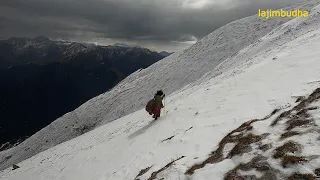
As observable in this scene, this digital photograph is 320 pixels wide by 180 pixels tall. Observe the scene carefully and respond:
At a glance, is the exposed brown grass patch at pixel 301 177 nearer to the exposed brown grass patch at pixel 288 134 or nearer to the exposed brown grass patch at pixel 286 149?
the exposed brown grass patch at pixel 286 149

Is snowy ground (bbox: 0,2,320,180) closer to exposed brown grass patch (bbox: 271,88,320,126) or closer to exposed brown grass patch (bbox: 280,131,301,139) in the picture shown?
exposed brown grass patch (bbox: 271,88,320,126)

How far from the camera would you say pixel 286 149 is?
8.20 m

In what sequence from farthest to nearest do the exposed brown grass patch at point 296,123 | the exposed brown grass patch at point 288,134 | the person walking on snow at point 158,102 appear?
1. the person walking on snow at point 158,102
2. the exposed brown grass patch at point 296,123
3. the exposed brown grass patch at point 288,134

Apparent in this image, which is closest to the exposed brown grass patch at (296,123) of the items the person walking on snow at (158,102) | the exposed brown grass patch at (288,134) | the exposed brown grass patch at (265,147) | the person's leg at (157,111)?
the exposed brown grass patch at (288,134)

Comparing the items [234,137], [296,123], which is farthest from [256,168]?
[234,137]

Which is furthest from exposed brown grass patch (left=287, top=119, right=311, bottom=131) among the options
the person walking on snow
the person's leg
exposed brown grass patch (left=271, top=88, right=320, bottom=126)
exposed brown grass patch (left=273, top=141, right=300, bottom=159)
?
the person's leg

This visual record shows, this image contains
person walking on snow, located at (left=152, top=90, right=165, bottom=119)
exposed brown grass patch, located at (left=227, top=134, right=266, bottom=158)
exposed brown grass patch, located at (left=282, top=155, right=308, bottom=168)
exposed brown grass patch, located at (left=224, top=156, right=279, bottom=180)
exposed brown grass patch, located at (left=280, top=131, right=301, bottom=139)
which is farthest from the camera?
person walking on snow, located at (left=152, top=90, right=165, bottom=119)

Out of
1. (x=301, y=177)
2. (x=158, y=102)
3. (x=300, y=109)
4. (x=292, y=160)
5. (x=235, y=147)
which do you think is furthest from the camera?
(x=158, y=102)

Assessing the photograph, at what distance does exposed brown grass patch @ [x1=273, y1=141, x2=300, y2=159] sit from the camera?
807cm

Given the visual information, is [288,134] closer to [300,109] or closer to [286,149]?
[286,149]

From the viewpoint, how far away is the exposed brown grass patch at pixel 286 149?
26.5ft

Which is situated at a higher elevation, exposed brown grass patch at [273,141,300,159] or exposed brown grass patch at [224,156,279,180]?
exposed brown grass patch at [273,141,300,159]

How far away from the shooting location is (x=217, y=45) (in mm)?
77375

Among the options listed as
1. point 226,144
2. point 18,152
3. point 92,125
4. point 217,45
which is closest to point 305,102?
point 226,144
